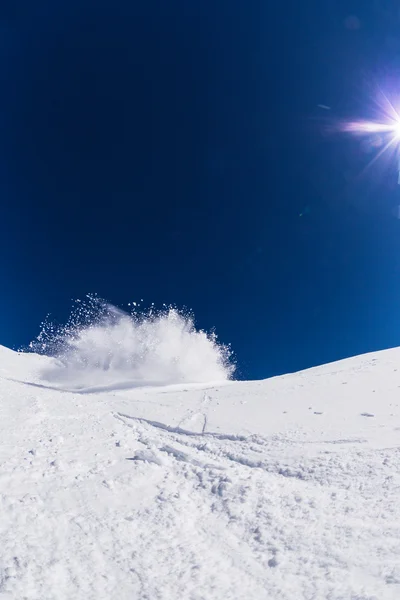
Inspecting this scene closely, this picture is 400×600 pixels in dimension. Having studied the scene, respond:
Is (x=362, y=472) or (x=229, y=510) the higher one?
(x=362, y=472)

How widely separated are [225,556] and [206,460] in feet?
9.93

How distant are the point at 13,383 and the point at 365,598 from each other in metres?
16.0

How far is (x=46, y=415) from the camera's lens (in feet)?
36.4

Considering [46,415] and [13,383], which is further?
[13,383]

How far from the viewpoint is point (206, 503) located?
19.7ft

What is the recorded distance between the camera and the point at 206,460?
7.64 meters

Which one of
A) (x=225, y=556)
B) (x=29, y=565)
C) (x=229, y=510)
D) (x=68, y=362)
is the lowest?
(x=29, y=565)

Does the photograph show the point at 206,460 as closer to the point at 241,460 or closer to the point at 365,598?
the point at 241,460

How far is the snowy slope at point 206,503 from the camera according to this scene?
4.11 metres

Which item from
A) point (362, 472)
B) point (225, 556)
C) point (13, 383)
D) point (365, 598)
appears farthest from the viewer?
point (13, 383)

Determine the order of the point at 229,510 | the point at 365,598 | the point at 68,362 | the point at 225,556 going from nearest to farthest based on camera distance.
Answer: the point at 365,598 < the point at 225,556 < the point at 229,510 < the point at 68,362

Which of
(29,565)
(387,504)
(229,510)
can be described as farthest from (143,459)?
(387,504)

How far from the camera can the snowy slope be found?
162 inches

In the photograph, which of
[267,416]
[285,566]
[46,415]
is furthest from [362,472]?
[46,415]
